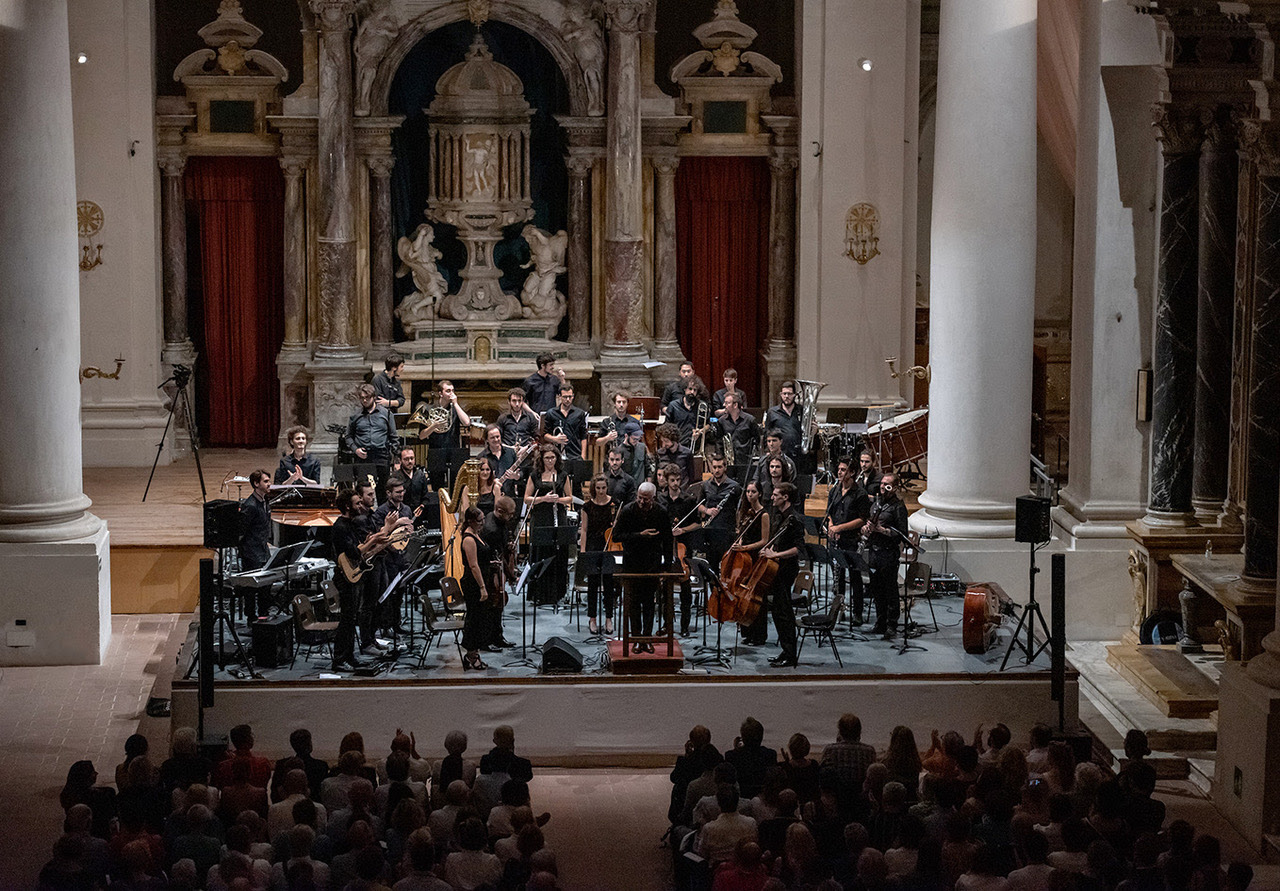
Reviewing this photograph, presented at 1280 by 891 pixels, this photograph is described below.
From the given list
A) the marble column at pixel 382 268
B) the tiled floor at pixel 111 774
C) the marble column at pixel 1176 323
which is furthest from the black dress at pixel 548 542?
the marble column at pixel 382 268

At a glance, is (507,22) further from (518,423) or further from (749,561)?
(749,561)

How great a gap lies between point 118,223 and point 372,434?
212 inches

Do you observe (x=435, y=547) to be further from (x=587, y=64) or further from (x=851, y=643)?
(x=587, y=64)

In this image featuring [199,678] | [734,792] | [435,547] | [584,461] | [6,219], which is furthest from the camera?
[584,461]

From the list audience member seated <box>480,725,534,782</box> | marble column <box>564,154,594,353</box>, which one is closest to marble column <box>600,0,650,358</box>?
marble column <box>564,154,594,353</box>

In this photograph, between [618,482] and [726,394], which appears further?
[726,394]

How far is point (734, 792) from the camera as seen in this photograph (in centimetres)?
914

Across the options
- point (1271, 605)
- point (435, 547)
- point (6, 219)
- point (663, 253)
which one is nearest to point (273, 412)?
point (663, 253)

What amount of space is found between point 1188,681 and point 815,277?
28.8 ft

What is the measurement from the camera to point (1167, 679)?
13.3 m

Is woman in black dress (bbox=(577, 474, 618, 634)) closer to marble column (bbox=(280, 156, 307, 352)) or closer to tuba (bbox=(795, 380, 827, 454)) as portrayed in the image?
tuba (bbox=(795, 380, 827, 454))

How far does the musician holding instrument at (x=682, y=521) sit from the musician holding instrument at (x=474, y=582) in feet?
4.52

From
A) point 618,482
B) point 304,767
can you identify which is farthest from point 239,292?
point 304,767

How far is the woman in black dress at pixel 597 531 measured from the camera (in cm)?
1365
